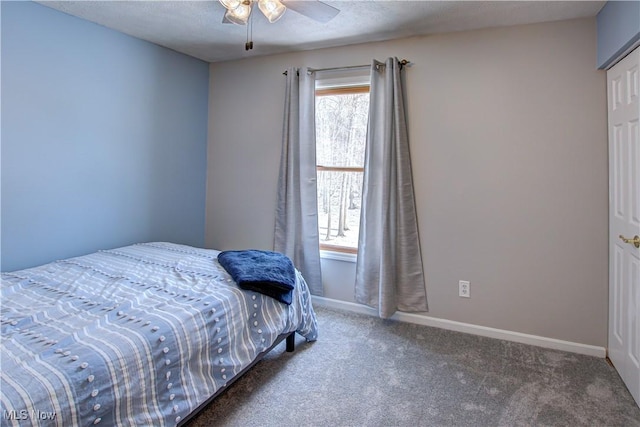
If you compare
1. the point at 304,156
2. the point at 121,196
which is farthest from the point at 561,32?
the point at 121,196

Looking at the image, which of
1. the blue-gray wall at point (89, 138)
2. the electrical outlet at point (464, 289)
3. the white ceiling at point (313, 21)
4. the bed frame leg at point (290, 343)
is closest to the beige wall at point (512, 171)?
the electrical outlet at point (464, 289)

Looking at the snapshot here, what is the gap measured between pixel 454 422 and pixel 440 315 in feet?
3.96

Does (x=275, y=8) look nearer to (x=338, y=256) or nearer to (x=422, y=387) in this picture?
(x=338, y=256)

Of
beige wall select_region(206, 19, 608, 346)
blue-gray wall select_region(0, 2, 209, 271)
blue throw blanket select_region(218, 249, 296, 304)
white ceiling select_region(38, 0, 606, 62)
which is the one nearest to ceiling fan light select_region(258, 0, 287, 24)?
white ceiling select_region(38, 0, 606, 62)

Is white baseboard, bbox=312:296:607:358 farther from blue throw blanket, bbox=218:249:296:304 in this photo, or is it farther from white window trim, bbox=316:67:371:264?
blue throw blanket, bbox=218:249:296:304

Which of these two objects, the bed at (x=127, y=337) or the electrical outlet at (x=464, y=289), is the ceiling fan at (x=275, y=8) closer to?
the bed at (x=127, y=337)

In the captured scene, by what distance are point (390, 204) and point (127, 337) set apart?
208 centimetres

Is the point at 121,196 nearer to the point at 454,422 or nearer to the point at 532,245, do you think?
the point at 454,422

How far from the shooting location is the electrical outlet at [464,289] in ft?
9.30

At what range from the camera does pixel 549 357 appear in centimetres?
245

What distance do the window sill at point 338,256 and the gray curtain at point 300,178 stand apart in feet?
0.24

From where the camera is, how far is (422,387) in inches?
82.4

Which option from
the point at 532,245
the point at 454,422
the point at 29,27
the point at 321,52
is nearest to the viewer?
the point at 454,422

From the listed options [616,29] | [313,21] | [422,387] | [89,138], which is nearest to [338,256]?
[422,387]
